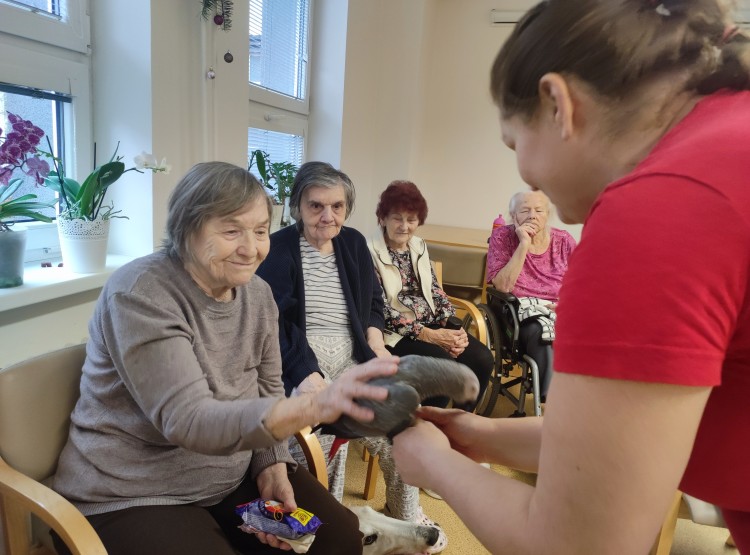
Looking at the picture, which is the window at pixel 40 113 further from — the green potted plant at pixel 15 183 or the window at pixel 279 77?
the window at pixel 279 77

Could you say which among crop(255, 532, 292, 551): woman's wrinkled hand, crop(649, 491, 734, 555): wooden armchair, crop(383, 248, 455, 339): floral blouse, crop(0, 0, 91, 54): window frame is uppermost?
crop(0, 0, 91, 54): window frame

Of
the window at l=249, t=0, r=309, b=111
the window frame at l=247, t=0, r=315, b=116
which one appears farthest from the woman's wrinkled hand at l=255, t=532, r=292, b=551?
the window at l=249, t=0, r=309, b=111

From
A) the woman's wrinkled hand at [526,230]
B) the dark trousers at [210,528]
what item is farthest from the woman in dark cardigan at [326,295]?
the woman's wrinkled hand at [526,230]

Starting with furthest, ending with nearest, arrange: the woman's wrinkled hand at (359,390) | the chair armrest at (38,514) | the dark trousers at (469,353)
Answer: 1. the dark trousers at (469,353)
2. the chair armrest at (38,514)
3. the woman's wrinkled hand at (359,390)

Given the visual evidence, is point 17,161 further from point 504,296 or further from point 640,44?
point 504,296

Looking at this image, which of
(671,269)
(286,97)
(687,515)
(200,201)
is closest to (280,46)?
(286,97)

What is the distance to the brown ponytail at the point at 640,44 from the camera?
0.49 m

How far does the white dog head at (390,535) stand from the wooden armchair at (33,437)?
90 centimetres

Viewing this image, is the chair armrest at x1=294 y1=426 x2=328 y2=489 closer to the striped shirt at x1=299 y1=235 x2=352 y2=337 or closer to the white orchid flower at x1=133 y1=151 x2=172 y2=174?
the striped shirt at x1=299 y1=235 x2=352 y2=337

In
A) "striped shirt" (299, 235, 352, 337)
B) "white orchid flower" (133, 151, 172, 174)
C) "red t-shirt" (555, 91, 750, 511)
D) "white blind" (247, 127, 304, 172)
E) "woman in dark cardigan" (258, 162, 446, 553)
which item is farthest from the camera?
"white blind" (247, 127, 304, 172)

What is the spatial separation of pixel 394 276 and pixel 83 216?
1359 millimetres

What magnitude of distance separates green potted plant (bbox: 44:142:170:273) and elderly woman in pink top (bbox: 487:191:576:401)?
1.90 metres

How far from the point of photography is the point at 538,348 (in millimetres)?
2570

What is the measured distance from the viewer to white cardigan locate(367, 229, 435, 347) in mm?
2562
